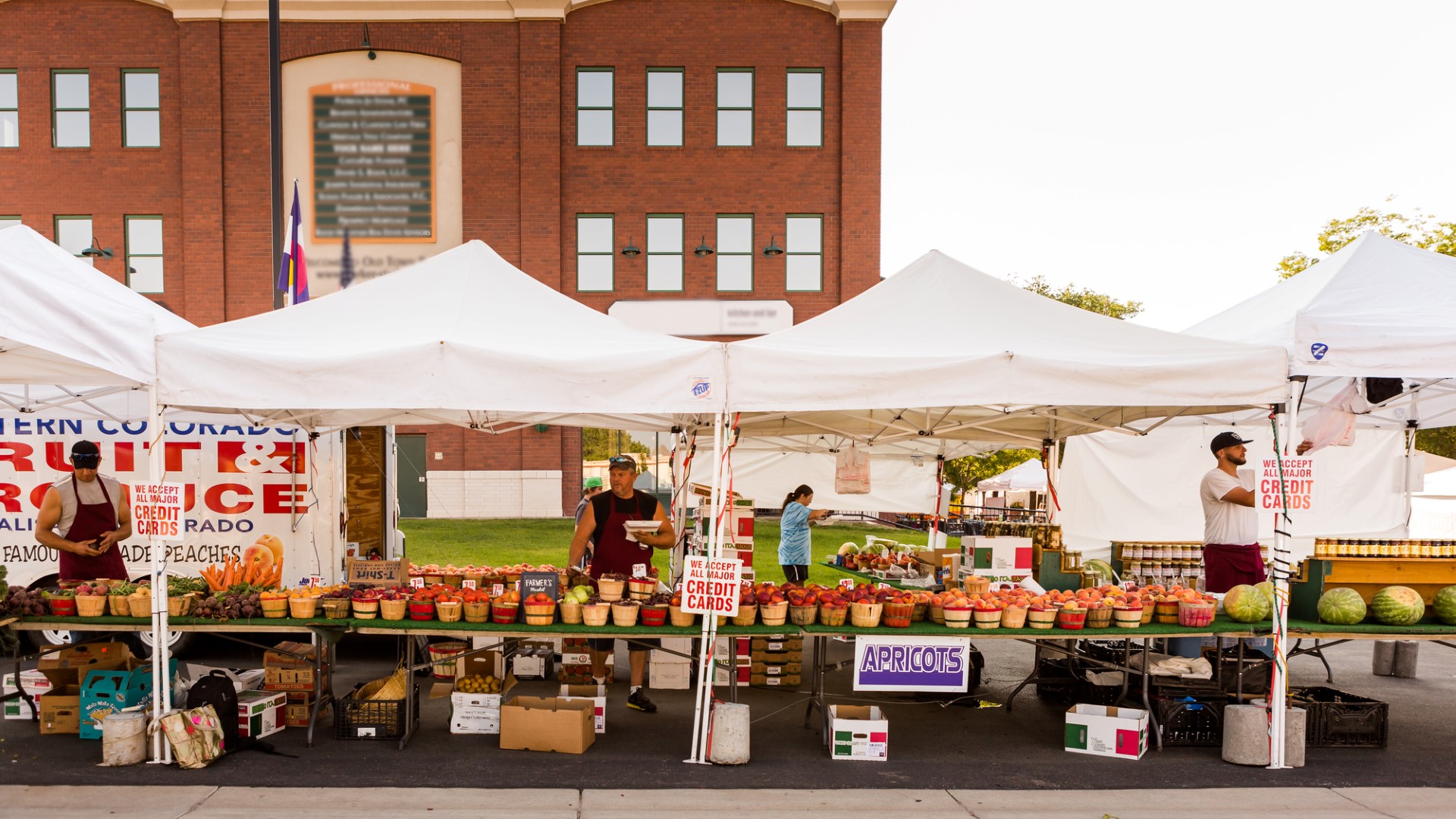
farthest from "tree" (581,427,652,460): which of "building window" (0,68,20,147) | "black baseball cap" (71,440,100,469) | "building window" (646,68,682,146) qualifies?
"black baseball cap" (71,440,100,469)

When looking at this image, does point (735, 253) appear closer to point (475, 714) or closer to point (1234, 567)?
point (1234, 567)

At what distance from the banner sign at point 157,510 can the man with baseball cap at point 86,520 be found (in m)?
1.28

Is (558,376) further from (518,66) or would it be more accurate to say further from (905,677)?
(518,66)

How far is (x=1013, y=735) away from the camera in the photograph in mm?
7035

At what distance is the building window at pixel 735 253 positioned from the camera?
2353 centimetres

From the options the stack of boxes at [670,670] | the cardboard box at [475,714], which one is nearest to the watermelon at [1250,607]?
the stack of boxes at [670,670]

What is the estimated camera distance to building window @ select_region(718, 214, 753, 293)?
23531 mm

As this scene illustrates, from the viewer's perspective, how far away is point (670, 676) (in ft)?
27.0

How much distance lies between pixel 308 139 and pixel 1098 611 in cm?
2230

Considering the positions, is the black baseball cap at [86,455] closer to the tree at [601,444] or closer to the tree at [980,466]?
the tree at [980,466]

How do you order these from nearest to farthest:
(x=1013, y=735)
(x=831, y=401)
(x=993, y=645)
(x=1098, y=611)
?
(x=831, y=401)
(x=1098, y=611)
(x=1013, y=735)
(x=993, y=645)

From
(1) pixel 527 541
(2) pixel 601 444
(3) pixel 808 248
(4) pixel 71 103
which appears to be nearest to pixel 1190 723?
(1) pixel 527 541

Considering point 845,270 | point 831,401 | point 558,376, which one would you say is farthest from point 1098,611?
point 845,270

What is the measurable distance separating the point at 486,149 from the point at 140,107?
27.8 feet
